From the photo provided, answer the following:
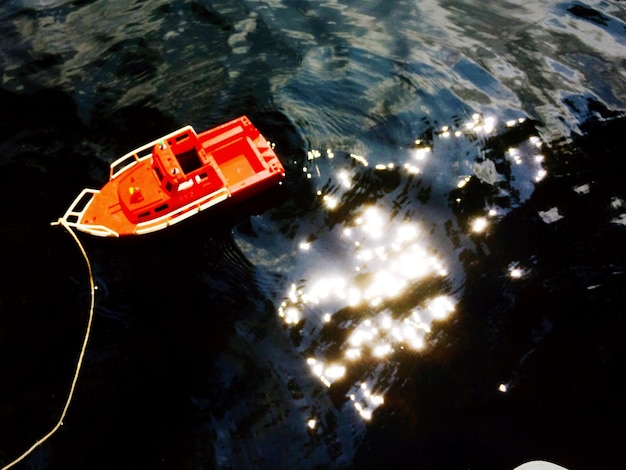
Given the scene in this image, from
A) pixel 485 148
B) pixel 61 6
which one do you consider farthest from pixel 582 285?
pixel 61 6

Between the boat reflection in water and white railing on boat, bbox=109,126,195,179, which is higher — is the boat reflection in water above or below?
below

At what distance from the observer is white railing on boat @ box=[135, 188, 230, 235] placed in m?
8.99

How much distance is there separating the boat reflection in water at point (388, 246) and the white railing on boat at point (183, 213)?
1.96 m

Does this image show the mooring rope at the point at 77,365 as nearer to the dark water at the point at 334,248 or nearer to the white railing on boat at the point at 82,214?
the dark water at the point at 334,248

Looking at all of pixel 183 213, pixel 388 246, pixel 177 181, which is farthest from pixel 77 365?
pixel 388 246

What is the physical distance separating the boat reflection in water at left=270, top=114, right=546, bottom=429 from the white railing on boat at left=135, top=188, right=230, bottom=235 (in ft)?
6.44

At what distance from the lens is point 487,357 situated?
8.05m

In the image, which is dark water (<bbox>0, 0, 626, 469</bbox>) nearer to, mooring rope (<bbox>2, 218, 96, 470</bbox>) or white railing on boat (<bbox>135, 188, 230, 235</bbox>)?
mooring rope (<bbox>2, 218, 96, 470</bbox>)

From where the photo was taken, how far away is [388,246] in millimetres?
9492

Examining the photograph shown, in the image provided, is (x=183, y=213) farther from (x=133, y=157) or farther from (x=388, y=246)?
(x=388, y=246)

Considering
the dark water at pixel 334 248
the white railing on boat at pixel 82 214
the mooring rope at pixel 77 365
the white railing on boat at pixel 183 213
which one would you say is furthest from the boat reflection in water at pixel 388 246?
the white railing on boat at pixel 82 214

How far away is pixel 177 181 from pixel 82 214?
215 centimetres

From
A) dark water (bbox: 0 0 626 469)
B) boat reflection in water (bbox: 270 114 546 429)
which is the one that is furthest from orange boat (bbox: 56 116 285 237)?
boat reflection in water (bbox: 270 114 546 429)

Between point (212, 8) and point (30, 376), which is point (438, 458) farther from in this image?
point (212, 8)
